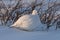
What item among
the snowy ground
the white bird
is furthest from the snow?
the snowy ground

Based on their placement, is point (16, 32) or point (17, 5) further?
point (17, 5)

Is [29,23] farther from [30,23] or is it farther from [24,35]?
[24,35]

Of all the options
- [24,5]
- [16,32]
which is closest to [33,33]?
[16,32]

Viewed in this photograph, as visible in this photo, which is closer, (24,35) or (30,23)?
(24,35)

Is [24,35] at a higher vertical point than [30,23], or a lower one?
lower

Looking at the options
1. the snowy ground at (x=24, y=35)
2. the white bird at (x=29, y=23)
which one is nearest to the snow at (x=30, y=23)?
the white bird at (x=29, y=23)

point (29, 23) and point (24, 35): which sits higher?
point (29, 23)

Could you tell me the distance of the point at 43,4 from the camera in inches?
197

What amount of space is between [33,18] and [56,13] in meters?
1.04

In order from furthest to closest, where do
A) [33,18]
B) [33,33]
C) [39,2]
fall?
[39,2], [33,18], [33,33]

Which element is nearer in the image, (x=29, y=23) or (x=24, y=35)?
(x=24, y=35)

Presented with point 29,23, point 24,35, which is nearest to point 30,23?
point 29,23

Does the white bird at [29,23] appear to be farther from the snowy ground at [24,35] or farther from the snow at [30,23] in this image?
the snowy ground at [24,35]

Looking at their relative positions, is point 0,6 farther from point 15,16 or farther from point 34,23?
point 34,23
